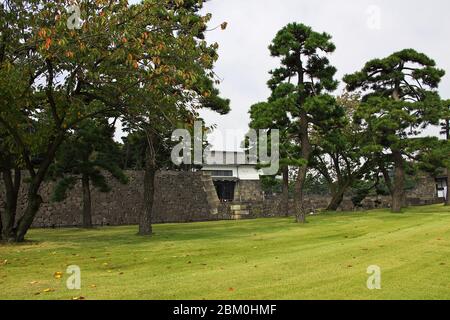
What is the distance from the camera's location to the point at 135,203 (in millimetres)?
29375

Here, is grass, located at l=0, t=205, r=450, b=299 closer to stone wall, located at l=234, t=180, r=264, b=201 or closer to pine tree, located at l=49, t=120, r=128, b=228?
pine tree, located at l=49, t=120, r=128, b=228

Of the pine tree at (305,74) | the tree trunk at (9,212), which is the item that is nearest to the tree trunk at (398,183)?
the pine tree at (305,74)

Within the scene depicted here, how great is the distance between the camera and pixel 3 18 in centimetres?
1255

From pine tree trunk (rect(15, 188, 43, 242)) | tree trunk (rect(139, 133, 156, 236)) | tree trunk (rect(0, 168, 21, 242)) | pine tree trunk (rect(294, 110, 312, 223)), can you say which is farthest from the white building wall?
pine tree trunk (rect(15, 188, 43, 242))

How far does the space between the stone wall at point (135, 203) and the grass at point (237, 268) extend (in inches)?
516

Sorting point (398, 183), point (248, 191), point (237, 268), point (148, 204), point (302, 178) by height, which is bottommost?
point (237, 268)

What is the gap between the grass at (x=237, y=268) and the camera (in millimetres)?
A: 6363

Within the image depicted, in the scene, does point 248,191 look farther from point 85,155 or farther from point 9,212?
point 9,212

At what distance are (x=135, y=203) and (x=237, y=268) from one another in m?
21.7

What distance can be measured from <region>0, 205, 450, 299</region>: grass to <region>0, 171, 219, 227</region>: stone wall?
43.0 feet

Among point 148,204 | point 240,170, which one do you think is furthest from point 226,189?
point 148,204

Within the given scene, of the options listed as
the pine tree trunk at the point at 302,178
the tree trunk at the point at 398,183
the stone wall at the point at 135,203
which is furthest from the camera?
the tree trunk at the point at 398,183

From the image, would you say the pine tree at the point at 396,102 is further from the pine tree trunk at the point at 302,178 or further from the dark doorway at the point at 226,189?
the dark doorway at the point at 226,189
